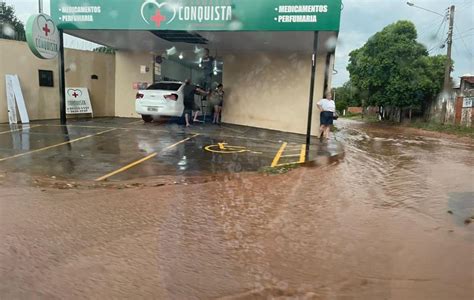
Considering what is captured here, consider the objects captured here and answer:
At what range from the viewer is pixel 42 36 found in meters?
12.7

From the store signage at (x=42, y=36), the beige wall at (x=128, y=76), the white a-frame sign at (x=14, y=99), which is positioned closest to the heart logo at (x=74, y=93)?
the beige wall at (x=128, y=76)

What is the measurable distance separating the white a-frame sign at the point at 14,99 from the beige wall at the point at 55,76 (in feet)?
0.89

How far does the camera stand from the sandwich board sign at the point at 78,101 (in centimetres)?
1650

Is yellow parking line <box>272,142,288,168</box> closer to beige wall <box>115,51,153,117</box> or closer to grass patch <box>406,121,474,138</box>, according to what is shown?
beige wall <box>115,51,153,117</box>

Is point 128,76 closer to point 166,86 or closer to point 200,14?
point 166,86

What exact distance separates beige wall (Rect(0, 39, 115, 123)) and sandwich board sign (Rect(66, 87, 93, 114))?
0.86 feet

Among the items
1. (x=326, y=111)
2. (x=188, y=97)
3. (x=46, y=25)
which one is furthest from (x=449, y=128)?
(x=46, y=25)

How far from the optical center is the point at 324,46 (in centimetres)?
1387

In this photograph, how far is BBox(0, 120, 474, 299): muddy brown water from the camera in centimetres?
329

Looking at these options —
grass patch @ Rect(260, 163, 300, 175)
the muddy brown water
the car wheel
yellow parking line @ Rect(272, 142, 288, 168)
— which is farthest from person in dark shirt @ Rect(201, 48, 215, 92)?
the muddy brown water

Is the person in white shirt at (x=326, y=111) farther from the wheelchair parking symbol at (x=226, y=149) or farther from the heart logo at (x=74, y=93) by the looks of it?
the heart logo at (x=74, y=93)

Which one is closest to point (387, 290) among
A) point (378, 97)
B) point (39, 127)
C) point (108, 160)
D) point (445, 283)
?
point (445, 283)

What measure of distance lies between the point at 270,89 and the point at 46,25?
322 inches

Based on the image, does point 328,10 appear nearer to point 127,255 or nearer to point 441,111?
point 127,255
